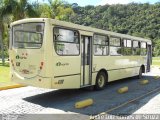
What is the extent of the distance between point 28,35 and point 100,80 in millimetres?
4728

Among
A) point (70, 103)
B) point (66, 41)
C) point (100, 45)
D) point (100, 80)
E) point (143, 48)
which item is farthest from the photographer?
point (143, 48)

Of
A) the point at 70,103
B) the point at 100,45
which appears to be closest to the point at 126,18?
the point at 100,45

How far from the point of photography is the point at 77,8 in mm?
96062

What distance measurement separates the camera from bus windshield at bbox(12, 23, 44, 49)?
10.9 m

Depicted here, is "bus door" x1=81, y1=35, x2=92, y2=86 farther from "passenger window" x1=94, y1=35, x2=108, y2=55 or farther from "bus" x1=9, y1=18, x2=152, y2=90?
"passenger window" x1=94, y1=35, x2=108, y2=55

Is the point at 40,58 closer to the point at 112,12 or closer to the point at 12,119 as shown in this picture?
the point at 12,119

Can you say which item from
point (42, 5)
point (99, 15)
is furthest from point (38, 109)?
point (99, 15)

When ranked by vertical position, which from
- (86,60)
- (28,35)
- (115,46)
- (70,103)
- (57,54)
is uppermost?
(28,35)

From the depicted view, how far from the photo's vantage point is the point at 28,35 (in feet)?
37.3

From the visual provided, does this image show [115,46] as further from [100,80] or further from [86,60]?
[86,60]

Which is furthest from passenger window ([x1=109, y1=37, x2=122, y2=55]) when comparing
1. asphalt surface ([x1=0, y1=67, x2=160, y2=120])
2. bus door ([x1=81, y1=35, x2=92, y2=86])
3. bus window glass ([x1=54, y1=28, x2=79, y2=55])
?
bus window glass ([x1=54, y1=28, x2=79, y2=55])

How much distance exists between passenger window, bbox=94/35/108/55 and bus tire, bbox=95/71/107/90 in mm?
1033

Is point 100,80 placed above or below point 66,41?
below

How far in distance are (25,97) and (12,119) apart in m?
3.56
